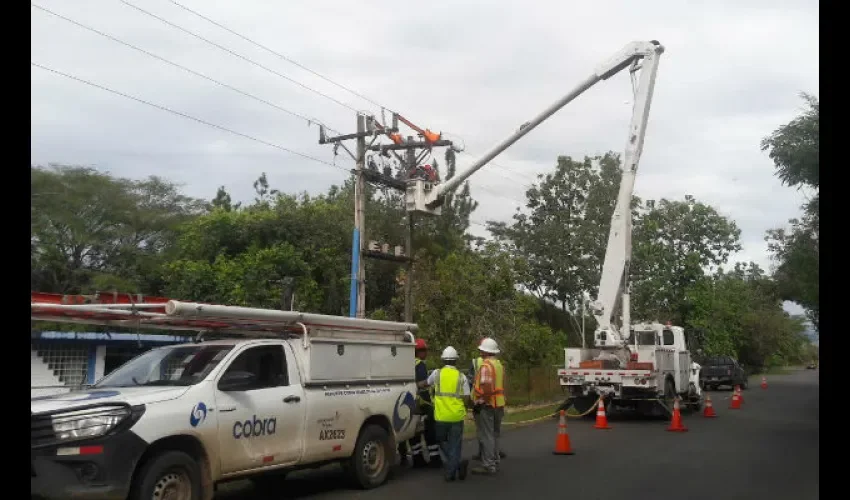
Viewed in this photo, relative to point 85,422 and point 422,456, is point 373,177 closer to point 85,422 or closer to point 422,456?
point 422,456

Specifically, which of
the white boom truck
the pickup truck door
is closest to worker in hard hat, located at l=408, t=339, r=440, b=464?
the white boom truck

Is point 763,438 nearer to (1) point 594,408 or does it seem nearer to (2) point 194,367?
(1) point 594,408

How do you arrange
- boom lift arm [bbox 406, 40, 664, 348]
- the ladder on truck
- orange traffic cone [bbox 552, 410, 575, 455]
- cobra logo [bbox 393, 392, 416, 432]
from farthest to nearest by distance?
boom lift arm [bbox 406, 40, 664, 348] < orange traffic cone [bbox 552, 410, 575, 455] < cobra logo [bbox 393, 392, 416, 432] < the ladder on truck

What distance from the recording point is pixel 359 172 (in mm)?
22125

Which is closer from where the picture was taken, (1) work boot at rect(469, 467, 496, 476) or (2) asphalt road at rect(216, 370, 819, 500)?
(2) asphalt road at rect(216, 370, 819, 500)

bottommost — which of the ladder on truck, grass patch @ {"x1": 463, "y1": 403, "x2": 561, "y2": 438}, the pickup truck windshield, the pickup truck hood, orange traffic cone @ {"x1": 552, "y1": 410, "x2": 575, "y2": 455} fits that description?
grass patch @ {"x1": 463, "y1": 403, "x2": 561, "y2": 438}

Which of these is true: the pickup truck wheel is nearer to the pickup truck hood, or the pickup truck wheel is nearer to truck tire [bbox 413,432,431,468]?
truck tire [bbox 413,432,431,468]

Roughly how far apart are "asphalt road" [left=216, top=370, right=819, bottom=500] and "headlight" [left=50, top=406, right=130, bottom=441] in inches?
111

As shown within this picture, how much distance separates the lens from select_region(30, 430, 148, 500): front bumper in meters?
6.46

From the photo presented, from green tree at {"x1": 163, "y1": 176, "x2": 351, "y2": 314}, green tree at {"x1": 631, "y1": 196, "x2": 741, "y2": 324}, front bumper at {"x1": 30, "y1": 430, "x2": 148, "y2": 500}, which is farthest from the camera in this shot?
green tree at {"x1": 631, "y1": 196, "x2": 741, "y2": 324}

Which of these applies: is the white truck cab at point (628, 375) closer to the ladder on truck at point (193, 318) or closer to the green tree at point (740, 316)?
the ladder on truck at point (193, 318)
